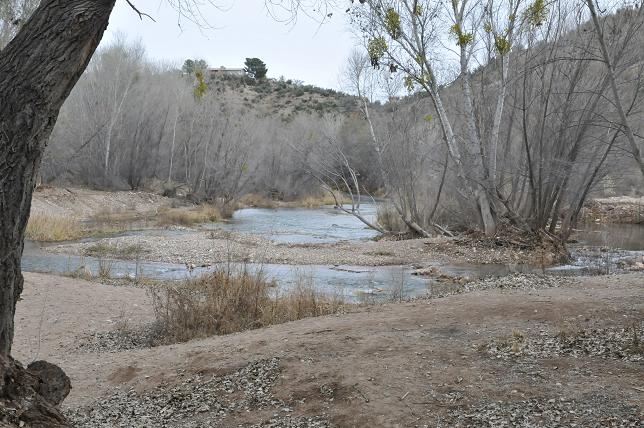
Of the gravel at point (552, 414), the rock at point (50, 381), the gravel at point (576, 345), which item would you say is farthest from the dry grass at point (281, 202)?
the gravel at point (552, 414)

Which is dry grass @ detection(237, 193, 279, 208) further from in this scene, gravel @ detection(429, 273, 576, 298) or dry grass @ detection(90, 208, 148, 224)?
gravel @ detection(429, 273, 576, 298)

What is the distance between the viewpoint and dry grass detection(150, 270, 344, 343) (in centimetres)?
835

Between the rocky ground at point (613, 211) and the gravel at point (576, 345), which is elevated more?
the rocky ground at point (613, 211)

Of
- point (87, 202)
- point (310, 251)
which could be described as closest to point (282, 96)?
point (87, 202)

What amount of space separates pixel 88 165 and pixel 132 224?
52.1 feet

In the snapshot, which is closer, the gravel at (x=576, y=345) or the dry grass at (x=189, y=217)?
the gravel at (x=576, y=345)

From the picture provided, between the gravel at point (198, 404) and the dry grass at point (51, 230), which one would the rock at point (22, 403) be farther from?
the dry grass at point (51, 230)

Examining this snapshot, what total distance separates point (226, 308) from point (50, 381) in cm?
456

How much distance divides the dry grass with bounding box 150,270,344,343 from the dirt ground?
745 millimetres

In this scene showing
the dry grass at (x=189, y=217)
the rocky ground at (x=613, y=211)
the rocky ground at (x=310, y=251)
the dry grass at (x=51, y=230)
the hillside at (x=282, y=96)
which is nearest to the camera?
the rocky ground at (x=310, y=251)

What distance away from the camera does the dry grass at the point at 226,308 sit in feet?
27.4

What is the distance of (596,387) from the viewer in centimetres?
454

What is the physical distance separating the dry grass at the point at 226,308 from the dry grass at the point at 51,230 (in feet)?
51.8

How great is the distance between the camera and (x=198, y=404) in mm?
5258
